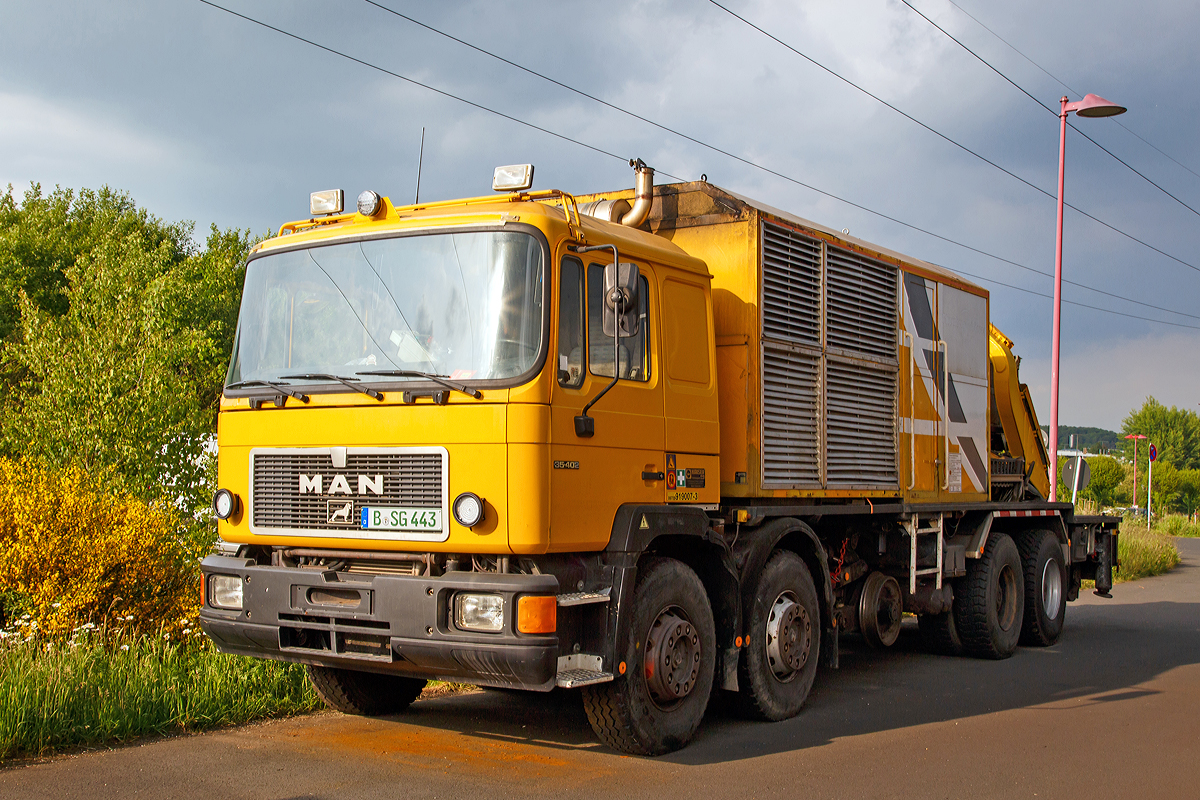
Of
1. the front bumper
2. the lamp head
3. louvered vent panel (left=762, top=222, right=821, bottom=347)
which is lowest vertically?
the front bumper

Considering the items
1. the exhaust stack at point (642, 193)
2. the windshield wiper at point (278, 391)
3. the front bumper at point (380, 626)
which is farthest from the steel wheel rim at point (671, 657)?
the exhaust stack at point (642, 193)

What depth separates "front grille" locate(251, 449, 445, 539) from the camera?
18.8 feet

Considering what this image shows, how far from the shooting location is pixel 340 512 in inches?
236

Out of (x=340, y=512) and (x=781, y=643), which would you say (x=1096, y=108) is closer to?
(x=781, y=643)

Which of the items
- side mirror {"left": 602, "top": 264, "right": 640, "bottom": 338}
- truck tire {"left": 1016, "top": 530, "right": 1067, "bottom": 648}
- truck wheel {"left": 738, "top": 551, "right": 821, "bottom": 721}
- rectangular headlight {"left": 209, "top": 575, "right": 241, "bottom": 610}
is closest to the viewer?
side mirror {"left": 602, "top": 264, "right": 640, "bottom": 338}

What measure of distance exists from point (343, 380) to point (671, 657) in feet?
7.94

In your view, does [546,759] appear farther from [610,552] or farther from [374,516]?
[374,516]

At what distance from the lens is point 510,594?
543cm

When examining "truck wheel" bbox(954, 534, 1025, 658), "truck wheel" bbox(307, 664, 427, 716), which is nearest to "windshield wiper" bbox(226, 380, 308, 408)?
"truck wheel" bbox(307, 664, 427, 716)

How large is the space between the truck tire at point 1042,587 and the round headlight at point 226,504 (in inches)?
330

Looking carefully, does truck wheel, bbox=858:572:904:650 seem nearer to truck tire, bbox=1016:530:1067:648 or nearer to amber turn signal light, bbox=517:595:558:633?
truck tire, bbox=1016:530:1067:648

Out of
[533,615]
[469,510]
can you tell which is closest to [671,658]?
[533,615]

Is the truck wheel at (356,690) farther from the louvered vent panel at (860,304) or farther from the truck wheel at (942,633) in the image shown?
the truck wheel at (942,633)

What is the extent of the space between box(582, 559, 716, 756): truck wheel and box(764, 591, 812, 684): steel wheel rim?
2.66ft
